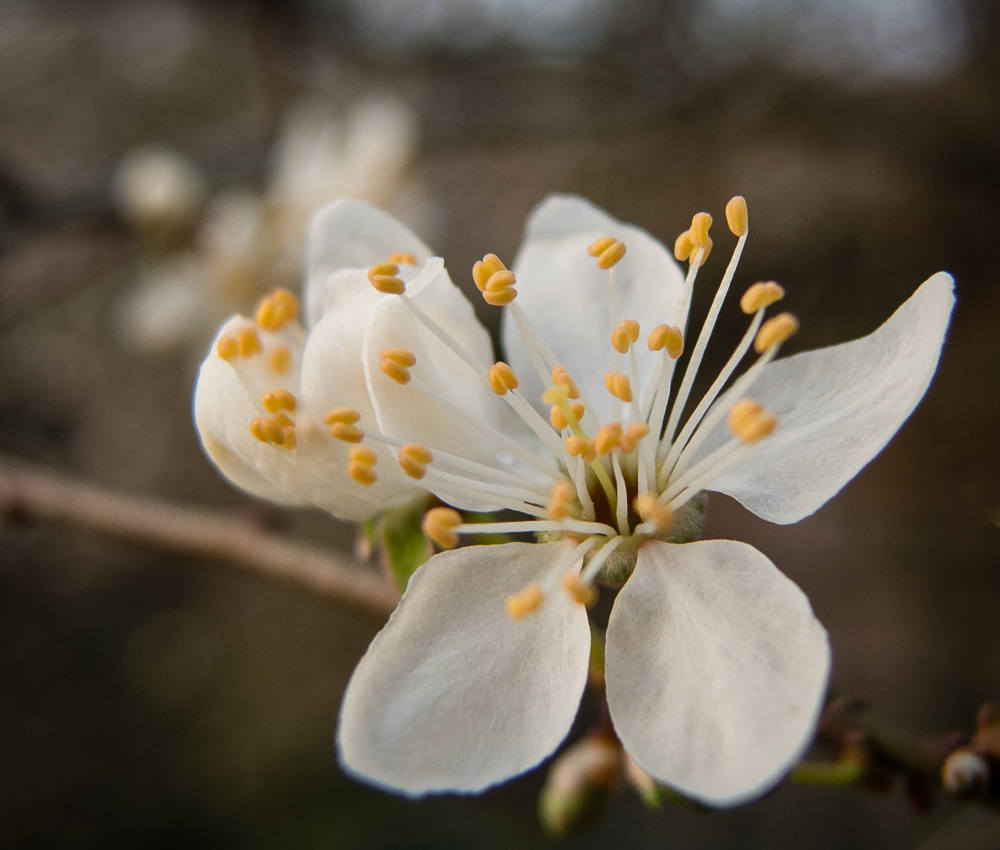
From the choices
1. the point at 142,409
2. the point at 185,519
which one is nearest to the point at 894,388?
the point at 185,519

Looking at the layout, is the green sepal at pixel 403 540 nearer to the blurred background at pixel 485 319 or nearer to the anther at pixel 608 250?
the anther at pixel 608 250

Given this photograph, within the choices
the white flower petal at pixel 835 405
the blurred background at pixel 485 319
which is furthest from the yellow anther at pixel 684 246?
the blurred background at pixel 485 319

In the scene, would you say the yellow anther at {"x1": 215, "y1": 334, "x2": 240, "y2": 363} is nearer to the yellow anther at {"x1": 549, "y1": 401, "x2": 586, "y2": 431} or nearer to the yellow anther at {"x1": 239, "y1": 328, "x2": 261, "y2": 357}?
the yellow anther at {"x1": 239, "y1": 328, "x2": 261, "y2": 357}

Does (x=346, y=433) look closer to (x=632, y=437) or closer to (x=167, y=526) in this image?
(x=632, y=437)

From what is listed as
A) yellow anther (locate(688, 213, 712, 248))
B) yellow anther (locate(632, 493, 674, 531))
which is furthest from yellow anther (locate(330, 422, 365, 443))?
yellow anther (locate(688, 213, 712, 248))

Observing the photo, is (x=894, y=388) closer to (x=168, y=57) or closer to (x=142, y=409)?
(x=142, y=409)

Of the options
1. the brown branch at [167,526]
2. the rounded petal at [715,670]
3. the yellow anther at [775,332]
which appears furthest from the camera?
the brown branch at [167,526]
